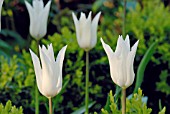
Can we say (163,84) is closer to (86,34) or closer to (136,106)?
(86,34)

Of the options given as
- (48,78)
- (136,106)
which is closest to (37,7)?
(48,78)

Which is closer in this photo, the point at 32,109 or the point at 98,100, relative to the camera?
the point at 32,109

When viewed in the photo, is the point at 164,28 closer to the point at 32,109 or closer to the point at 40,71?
the point at 32,109

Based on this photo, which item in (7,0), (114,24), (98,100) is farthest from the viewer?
(114,24)

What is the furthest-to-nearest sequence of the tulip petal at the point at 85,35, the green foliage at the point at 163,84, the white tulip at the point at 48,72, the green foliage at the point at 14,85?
the green foliage at the point at 163,84 → the green foliage at the point at 14,85 → the tulip petal at the point at 85,35 → the white tulip at the point at 48,72

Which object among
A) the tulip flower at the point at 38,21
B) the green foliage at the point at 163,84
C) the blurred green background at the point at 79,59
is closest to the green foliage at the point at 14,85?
the blurred green background at the point at 79,59

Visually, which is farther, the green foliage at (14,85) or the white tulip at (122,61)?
the green foliage at (14,85)

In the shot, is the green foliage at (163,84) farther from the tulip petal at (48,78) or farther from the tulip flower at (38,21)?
the tulip petal at (48,78)

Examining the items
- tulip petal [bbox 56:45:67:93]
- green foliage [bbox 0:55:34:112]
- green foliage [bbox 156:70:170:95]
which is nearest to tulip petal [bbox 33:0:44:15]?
green foliage [bbox 0:55:34:112]

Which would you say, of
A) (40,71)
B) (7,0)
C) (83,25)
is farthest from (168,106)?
(40,71)
